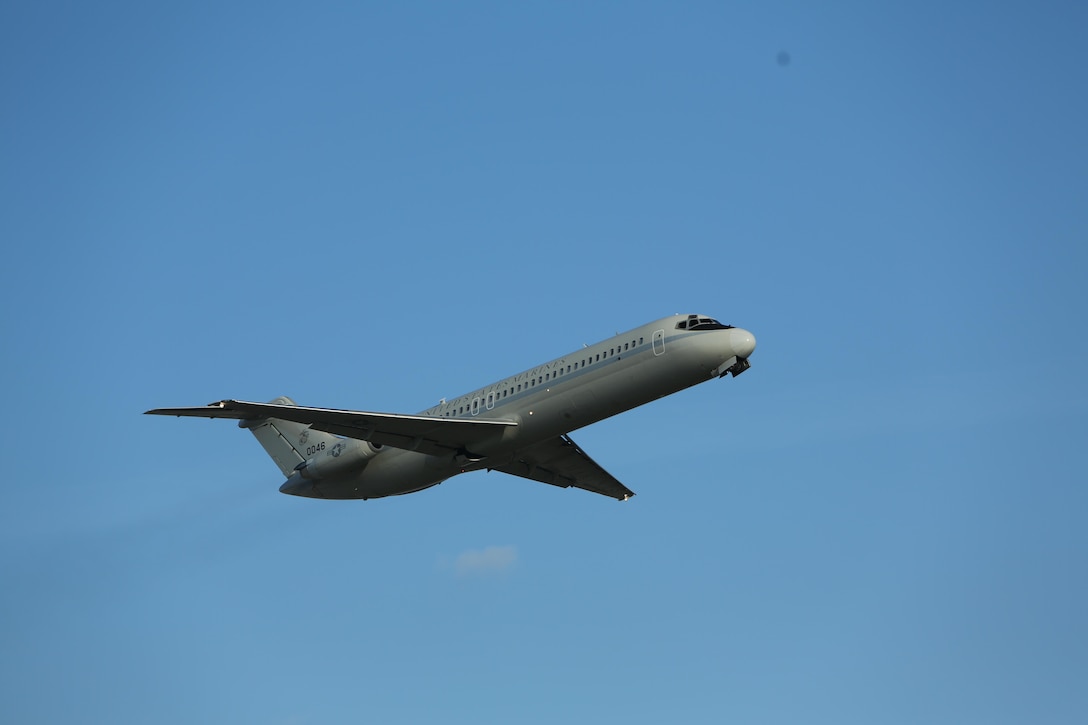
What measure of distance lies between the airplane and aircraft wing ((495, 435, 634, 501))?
9cm

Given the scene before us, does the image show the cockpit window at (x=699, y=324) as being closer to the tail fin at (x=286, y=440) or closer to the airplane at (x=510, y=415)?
the airplane at (x=510, y=415)

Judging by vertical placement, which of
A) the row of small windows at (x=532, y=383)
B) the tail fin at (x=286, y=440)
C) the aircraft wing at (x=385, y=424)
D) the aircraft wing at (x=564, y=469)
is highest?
the tail fin at (x=286, y=440)

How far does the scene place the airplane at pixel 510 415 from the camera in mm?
47438

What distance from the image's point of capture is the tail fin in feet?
191

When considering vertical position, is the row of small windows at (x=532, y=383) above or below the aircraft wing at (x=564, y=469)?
above

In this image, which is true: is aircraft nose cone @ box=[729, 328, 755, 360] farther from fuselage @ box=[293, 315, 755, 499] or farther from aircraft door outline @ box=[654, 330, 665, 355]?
aircraft door outline @ box=[654, 330, 665, 355]

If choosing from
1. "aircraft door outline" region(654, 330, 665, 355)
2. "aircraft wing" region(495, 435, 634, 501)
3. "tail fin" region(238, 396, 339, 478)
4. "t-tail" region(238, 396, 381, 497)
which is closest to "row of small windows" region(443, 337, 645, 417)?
"aircraft door outline" region(654, 330, 665, 355)

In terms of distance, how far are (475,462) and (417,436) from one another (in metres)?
2.56

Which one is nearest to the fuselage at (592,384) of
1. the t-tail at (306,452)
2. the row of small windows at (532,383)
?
the row of small windows at (532,383)

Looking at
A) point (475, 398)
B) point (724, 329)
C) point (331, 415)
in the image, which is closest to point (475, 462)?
point (475, 398)

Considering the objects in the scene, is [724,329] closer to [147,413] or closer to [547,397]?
[547,397]

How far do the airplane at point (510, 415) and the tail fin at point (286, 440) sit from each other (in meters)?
1.94

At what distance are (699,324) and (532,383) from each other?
668cm

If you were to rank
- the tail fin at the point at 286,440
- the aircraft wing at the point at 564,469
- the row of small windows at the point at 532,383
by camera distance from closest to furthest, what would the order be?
the row of small windows at the point at 532,383
the aircraft wing at the point at 564,469
the tail fin at the point at 286,440
